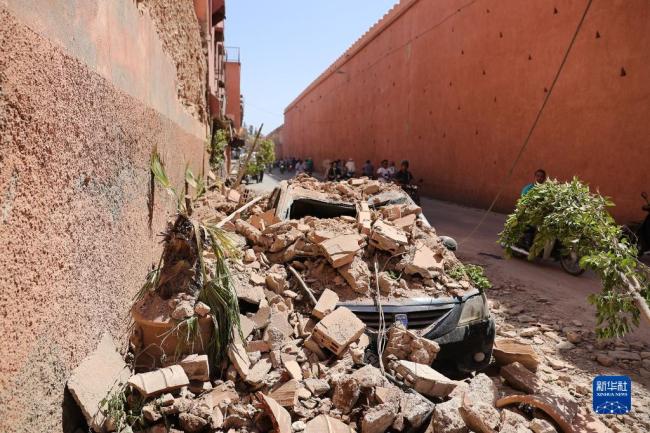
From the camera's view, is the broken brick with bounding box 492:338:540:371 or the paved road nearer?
the broken brick with bounding box 492:338:540:371

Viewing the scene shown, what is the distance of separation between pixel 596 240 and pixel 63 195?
3249 millimetres

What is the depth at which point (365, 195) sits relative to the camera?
5.79 meters

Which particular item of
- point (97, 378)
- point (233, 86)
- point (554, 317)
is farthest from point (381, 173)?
point (233, 86)

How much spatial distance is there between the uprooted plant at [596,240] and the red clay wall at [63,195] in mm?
2974

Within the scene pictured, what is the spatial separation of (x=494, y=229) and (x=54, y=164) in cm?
1019

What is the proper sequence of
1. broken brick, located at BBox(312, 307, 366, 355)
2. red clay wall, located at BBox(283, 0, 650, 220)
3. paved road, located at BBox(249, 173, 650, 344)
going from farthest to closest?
red clay wall, located at BBox(283, 0, 650, 220), paved road, located at BBox(249, 173, 650, 344), broken brick, located at BBox(312, 307, 366, 355)

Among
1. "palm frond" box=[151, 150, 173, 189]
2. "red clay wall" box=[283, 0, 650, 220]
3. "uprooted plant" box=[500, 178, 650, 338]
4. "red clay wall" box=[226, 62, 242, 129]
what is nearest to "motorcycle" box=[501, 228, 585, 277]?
"red clay wall" box=[283, 0, 650, 220]

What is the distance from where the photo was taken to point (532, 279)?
692 cm

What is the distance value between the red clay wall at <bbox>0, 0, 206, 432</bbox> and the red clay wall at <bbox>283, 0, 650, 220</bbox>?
9.07 meters

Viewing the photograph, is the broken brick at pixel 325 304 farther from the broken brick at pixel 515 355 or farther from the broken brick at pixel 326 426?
the broken brick at pixel 515 355

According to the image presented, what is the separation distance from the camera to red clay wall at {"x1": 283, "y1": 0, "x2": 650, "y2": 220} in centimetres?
869

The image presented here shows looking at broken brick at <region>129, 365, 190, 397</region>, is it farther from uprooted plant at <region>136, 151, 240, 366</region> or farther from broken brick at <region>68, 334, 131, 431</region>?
uprooted plant at <region>136, 151, 240, 366</region>

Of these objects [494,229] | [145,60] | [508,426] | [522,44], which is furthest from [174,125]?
[522,44]

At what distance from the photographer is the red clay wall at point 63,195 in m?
1.71
